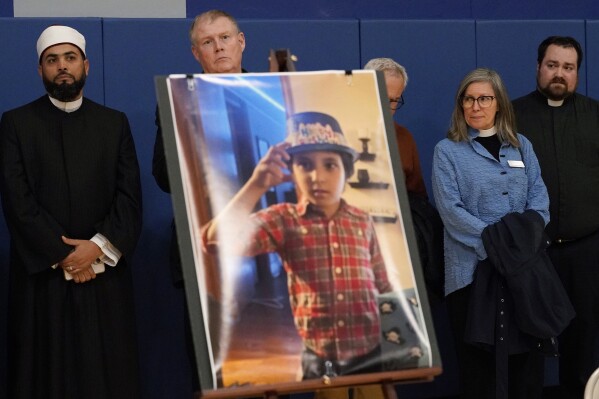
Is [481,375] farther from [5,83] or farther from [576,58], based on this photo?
[5,83]

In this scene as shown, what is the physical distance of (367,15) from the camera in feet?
17.4

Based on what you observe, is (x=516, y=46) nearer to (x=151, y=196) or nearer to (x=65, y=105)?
(x=151, y=196)

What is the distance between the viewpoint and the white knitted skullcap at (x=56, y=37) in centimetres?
406

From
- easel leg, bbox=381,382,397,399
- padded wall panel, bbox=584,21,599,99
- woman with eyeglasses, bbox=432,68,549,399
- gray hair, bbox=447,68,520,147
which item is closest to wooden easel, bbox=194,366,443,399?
easel leg, bbox=381,382,397,399

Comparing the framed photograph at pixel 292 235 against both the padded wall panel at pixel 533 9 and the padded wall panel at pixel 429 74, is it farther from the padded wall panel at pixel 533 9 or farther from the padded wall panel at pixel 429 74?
the padded wall panel at pixel 533 9

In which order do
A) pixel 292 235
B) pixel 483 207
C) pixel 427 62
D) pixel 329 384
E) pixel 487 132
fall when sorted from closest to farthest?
pixel 329 384
pixel 292 235
pixel 483 207
pixel 487 132
pixel 427 62

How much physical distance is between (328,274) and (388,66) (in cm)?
181

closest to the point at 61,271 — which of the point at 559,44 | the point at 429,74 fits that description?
the point at 429,74

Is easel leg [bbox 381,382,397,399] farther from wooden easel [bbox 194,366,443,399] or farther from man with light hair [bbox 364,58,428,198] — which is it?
man with light hair [bbox 364,58,428,198]

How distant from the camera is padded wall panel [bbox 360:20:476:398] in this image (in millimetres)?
4812

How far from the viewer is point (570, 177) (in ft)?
14.4

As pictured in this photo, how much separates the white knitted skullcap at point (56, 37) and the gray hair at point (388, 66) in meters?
1.23

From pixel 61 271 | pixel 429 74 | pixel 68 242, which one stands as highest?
pixel 429 74

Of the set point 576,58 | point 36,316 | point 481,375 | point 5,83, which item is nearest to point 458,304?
point 481,375
